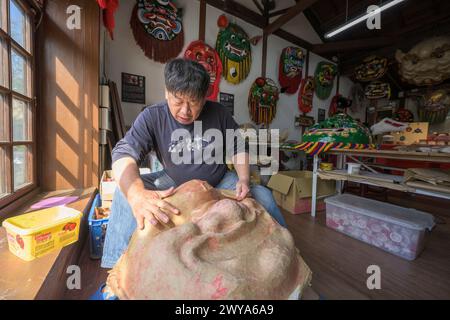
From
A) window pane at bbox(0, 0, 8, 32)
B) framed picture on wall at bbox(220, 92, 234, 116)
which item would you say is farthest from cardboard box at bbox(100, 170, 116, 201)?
framed picture on wall at bbox(220, 92, 234, 116)

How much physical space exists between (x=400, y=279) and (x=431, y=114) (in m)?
5.73

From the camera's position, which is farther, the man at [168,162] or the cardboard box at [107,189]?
the cardboard box at [107,189]

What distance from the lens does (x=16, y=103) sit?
138cm

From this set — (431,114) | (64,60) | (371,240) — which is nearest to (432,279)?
(371,240)

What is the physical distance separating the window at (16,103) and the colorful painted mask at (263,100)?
Answer: 2.86 m

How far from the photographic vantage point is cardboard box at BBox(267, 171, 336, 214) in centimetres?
227

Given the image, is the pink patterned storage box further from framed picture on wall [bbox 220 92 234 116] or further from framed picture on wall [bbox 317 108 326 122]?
framed picture on wall [bbox 317 108 326 122]

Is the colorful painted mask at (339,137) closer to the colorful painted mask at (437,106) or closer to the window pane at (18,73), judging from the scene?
the window pane at (18,73)

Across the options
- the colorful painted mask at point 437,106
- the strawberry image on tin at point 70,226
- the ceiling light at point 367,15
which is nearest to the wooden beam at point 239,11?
the ceiling light at point 367,15

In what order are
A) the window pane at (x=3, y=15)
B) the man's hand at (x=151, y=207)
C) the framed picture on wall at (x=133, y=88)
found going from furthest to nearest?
1. the framed picture on wall at (x=133, y=88)
2. the window pane at (x=3, y=15)
3. the man's hand at (x=151, y=207)

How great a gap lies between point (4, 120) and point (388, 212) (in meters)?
2.68

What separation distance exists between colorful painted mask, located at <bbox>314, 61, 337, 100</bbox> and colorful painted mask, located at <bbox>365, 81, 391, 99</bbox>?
2.60 ft

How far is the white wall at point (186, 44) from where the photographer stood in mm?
2490
